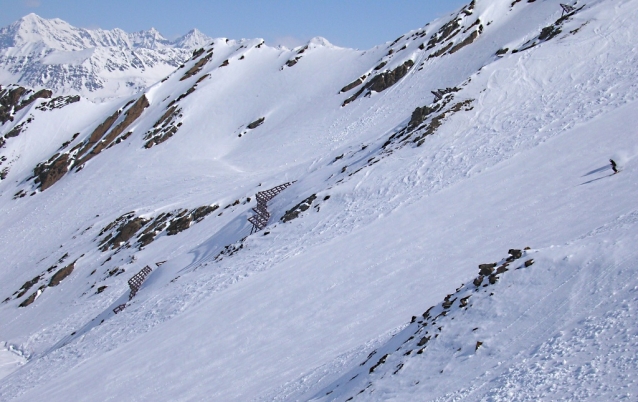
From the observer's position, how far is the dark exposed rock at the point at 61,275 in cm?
4375

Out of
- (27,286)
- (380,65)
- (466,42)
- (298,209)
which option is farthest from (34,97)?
(298,209)

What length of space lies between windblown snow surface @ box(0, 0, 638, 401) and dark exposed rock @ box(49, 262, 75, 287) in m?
0.77

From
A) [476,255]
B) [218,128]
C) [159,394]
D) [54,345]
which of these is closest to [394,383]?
[476,255]

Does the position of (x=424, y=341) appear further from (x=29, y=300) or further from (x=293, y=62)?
(x=293, y=62)

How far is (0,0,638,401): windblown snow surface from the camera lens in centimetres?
1057

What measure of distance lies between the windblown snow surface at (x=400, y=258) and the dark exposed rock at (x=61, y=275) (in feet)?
2.53

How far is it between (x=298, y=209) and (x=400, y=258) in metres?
10.4

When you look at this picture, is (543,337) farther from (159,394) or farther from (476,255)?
(159,394)

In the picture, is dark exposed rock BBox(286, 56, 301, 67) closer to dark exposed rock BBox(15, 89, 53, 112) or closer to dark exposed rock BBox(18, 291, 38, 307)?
dark exposed rock BBox(18, 291, 38, 307)

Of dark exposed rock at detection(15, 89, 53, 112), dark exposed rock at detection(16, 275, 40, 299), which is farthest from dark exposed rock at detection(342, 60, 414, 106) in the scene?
dark exposed rock at detection(15, 89, 53, 112)

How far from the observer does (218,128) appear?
67938 mm

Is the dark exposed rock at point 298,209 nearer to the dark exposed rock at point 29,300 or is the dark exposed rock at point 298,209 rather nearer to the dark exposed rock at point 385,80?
the dark exposed rock at point 29,300

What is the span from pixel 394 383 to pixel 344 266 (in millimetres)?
10431

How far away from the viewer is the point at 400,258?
1967 centimetres
